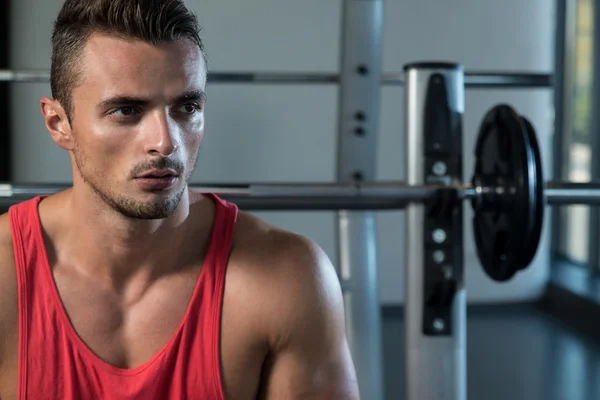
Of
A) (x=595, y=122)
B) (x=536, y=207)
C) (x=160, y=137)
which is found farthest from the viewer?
(x=595, y=122)

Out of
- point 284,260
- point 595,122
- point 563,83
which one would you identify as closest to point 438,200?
point 284,260

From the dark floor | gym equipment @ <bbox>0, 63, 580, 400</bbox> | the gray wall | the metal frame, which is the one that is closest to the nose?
gym equipment @ <bbox>0, 63, 580, 400</bbox>

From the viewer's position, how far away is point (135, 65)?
3.44 ft

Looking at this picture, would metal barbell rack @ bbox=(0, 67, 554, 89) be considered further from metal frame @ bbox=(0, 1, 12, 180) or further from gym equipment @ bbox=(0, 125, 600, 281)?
metal frame @ bbox=(0, 1, 12, 180)

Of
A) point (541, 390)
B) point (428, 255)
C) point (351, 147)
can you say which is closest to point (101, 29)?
point (428, 255)

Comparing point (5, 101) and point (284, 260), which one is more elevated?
point (5, 101)

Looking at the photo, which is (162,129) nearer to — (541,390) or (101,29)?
(101,29)

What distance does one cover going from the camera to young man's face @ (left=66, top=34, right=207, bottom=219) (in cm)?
104

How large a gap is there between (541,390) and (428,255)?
1.68 m

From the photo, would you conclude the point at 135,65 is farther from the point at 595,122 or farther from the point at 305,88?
the point at 595,122

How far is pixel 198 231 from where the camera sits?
125 centimetres

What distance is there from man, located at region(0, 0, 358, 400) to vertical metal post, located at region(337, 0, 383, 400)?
0.74 m

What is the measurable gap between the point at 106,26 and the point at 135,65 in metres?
0.08

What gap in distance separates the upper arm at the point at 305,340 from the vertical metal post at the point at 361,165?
29.4 inches
